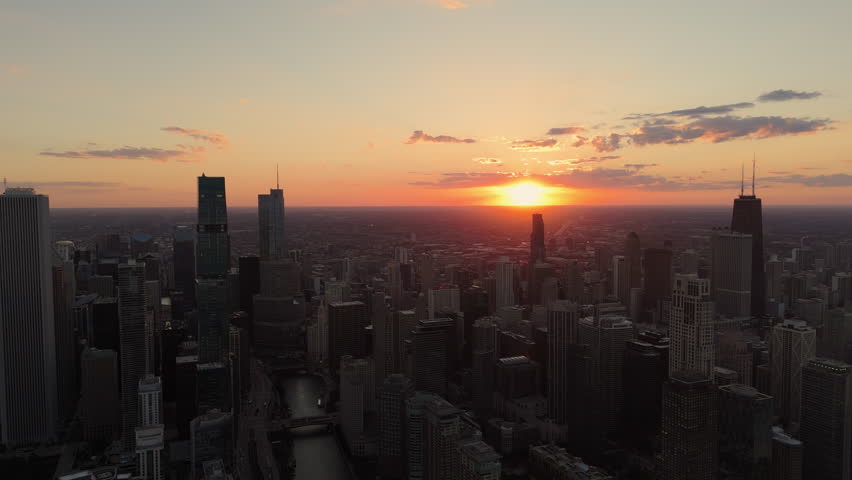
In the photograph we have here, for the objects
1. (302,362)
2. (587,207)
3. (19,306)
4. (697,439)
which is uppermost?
(587,207)

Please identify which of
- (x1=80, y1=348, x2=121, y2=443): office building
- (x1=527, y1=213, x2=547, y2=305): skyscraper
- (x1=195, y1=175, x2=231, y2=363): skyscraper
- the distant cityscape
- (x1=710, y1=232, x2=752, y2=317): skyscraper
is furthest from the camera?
(x1=527, y1=213, x2=547, y2=305): skyscraper

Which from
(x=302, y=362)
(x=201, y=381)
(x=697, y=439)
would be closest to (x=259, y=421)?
(x=201, y=381)

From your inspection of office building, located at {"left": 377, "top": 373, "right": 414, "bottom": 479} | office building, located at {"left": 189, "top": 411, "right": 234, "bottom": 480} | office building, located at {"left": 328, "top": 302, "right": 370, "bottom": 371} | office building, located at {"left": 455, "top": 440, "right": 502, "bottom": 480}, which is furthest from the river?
office building, located at {"left": 455, "top": 440, "right": 502, "bottom": 480}

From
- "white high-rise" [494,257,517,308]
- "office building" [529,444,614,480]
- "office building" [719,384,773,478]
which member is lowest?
"office building" [529,444,614,480]

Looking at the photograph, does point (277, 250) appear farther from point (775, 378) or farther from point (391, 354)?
point (775, 378)

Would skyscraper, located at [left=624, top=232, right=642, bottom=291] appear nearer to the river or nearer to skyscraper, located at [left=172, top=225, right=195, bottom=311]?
the river

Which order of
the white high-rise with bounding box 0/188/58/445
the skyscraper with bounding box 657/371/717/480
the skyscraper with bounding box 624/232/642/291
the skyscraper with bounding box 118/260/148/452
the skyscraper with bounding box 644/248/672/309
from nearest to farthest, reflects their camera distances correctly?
1. the skyscraper with bounding box 657/371/717/480
2. the white high-rise with bounding box 0/188/58/445
3. the skyscraper with bounding box 118/260/148/452
4. the skyscraper with bounding box 644/248/672/309
5. the skyscraper with bounding box 624/232/642/291
